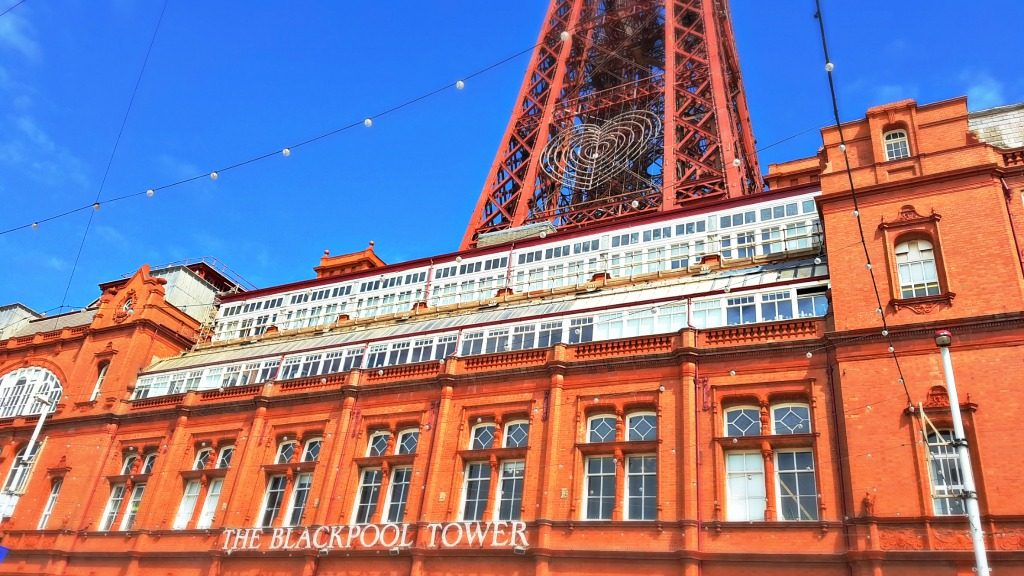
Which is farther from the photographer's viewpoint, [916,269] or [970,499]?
[916,269]

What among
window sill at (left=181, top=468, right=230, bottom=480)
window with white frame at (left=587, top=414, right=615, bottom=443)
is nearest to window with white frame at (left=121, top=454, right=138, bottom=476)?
window sill at (left=181, top=468, right=230, bottom=480)

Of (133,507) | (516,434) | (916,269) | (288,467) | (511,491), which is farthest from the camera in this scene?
(133,507)

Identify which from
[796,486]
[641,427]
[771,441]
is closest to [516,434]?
[641,427]

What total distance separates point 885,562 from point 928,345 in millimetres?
5849

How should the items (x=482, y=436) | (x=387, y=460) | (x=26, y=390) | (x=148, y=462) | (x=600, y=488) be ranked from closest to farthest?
(x=600, y=488)
(x=482, y=436)
(x=387, y=460)
(x=148, y=462)
(x=26, y=390)

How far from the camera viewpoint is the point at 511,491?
2477cm

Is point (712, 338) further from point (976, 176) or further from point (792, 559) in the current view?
point (976, 176)

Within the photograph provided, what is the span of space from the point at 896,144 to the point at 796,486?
11.5 m

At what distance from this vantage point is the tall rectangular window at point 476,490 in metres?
24.9

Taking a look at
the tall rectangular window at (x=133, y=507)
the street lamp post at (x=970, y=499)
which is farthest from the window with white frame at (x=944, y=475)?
the tall rectangular window at (x=133, y=507)

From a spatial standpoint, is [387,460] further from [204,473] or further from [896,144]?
[896,144]

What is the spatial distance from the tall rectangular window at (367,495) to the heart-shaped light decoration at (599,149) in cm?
2623

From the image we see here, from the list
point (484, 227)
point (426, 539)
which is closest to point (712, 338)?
point (426, 539)

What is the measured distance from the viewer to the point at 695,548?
67.2 ft
